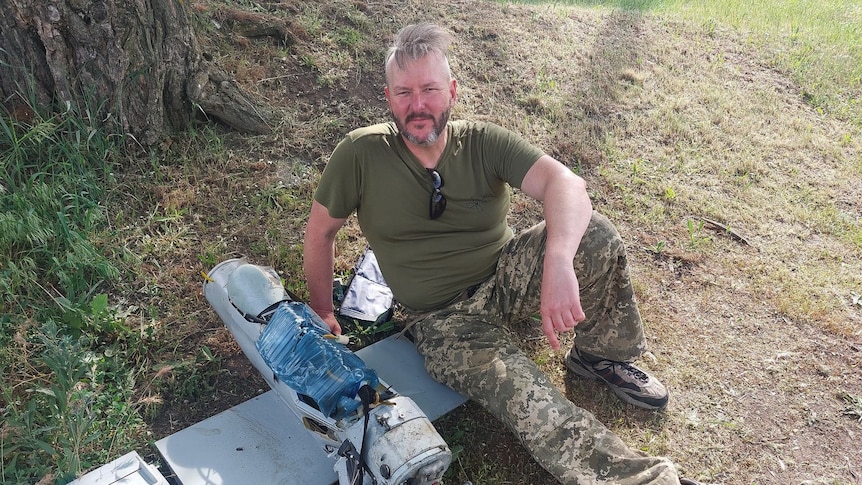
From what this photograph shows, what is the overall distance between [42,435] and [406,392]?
137 centimetres

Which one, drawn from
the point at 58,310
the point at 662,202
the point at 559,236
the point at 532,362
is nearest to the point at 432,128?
the point at 559,236

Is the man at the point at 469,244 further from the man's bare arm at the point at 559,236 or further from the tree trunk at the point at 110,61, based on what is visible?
the tree trunk at the point at 110,61

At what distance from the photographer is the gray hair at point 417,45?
244 cm

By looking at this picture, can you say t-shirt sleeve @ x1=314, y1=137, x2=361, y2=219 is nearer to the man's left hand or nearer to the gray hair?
the gray hair

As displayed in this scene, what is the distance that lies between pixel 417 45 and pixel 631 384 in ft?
5.79

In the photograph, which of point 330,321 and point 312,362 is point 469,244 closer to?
point 330,321

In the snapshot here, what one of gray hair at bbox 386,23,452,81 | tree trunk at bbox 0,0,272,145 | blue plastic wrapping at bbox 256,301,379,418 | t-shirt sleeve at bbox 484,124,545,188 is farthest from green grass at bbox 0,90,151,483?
t-shirt sleeve at bbox 484,124,545,188

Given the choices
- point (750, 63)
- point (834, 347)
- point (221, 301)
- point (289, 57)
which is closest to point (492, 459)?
point (221, 301)

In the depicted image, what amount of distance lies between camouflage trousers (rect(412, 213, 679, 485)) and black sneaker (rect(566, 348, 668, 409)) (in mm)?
84

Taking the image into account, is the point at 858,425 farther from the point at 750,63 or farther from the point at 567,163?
the point at 750,63

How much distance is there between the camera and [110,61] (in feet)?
10.4

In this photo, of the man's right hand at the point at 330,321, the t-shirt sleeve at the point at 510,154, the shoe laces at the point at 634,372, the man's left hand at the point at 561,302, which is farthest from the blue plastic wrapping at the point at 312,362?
the shoe laces at the point at 634,372

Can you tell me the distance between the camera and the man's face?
2.45 m

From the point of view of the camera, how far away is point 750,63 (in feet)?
20.6
